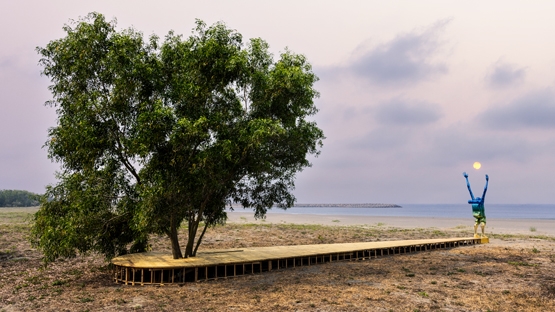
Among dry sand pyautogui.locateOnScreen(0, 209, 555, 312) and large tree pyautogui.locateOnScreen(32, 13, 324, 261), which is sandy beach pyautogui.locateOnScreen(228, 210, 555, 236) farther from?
large tree pyautogui.locateOnScreen(32, 13, 324, 261)

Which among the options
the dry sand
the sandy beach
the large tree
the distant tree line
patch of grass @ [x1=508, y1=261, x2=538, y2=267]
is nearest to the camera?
the dry sand

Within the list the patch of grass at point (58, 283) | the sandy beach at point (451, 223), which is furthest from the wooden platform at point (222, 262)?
the sandy beach at point (451, 223)

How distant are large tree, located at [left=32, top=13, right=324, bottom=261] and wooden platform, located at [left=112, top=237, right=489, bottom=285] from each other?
4.36 feet

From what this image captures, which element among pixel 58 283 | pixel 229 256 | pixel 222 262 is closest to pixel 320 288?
pixel 222 262

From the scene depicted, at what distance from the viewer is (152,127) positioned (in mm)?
15750

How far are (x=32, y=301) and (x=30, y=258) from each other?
11351 mm

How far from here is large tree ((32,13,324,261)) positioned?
16.2 m

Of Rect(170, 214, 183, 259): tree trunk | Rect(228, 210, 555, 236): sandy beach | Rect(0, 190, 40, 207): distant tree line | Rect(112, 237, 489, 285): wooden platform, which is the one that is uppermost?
Rect(0, 190, 40, 207): distant tree line

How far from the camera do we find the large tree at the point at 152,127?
53.1ft

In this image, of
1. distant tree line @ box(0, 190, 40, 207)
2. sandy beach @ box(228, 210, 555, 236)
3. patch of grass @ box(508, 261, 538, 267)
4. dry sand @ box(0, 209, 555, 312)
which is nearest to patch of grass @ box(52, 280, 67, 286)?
dry sand @ box(0, 209, 555, 312)

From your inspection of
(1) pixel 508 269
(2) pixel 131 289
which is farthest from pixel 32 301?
(1) pixel 508 269

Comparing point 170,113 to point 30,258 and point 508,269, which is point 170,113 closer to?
point 30,258

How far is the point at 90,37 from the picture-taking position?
1712cm

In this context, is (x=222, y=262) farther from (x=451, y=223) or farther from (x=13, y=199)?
(x=13, y=199)
